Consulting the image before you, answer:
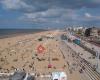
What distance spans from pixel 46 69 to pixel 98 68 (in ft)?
32.2

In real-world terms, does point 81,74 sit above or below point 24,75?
below

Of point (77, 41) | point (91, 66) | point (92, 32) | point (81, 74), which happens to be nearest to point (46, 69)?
point (81, 74)

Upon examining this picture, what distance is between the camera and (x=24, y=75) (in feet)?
96.6

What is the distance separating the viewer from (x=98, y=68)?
147ft

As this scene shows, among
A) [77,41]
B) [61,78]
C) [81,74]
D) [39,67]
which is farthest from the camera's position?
[77,41]

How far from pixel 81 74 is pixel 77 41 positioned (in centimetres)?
5996

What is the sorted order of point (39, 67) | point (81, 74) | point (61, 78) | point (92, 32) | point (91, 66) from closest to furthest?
1. point (61, 78)
2. point (81, 74)
3. point (39, 67)
4. point (91, 66)
5. point (92, 32)

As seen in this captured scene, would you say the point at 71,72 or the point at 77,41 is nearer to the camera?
the point at 71,72

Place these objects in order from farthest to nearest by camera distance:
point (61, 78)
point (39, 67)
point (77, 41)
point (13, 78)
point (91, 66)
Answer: point (77, 41) → point (91, 66) → point (39, 67) → point (61, 78) → point (13, 78)

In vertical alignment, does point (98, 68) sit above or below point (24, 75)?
below

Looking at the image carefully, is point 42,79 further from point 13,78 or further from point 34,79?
point 13,78

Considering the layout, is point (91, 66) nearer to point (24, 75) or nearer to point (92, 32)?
point (24, 75)

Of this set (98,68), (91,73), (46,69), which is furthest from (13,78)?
(98,68)

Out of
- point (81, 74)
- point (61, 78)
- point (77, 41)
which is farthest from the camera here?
point (77, 41)
